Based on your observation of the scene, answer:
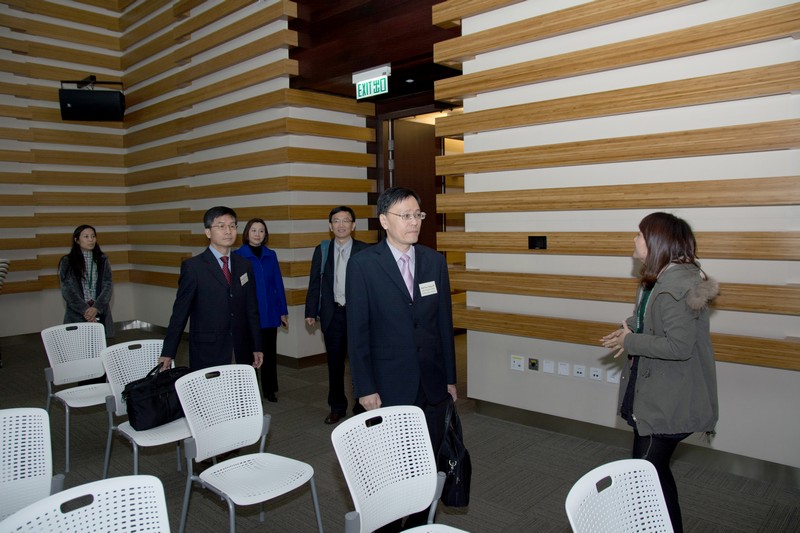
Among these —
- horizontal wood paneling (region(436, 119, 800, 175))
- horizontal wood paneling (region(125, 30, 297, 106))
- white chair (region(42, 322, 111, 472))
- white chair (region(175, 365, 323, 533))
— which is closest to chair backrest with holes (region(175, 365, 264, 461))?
white chair (region(175, 365, 323, 533))

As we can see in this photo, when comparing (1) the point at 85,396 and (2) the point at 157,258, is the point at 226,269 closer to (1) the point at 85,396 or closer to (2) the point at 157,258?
(1) the point at 85,396

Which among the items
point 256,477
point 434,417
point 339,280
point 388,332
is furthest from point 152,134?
point 434,417

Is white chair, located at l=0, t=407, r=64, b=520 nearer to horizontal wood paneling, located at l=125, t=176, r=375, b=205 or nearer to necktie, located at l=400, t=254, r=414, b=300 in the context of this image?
necktie, located at l=400, t=254, r=414, b=300

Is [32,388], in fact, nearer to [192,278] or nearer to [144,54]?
[192,278]

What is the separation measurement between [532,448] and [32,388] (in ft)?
17.0

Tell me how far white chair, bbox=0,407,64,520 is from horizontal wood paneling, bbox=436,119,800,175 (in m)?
3.51

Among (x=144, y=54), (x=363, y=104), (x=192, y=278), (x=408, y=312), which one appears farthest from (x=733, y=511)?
(x=144, y=54)

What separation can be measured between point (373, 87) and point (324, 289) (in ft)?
7.11

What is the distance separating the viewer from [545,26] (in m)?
4.23

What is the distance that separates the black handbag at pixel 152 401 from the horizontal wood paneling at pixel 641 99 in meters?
2.94

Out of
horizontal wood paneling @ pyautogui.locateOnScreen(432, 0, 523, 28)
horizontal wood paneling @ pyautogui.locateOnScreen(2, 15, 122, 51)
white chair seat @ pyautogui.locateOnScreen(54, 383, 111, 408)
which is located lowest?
white chair seat @ pyautogui.locateOnScreen(54, 383, 111, 408)

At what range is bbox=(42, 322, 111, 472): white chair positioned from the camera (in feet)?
13.5

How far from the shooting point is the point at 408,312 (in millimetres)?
2676

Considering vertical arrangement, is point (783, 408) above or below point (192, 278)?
below
